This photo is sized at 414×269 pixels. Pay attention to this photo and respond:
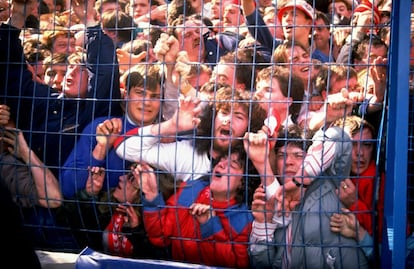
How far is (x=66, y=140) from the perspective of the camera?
2936mm

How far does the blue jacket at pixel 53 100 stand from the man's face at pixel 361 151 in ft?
3.45

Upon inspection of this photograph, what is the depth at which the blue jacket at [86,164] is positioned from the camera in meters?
2.88

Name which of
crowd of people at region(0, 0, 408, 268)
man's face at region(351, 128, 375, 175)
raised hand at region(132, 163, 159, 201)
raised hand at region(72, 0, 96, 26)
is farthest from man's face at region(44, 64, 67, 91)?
man's face at region(351, 128, 375, 175)

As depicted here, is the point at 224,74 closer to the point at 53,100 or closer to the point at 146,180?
the point at 146,180

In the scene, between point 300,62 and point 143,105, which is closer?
point 300,62

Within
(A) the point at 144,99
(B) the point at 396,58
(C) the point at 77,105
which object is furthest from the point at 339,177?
(C) the point at 77,105

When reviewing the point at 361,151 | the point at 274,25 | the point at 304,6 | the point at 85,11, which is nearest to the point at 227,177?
the point at 361,151

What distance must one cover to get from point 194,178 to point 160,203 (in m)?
0.19

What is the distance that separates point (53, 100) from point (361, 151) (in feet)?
4.60

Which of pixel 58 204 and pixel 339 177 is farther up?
pixel 339 177

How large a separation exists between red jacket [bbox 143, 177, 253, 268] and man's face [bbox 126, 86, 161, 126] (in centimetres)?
34

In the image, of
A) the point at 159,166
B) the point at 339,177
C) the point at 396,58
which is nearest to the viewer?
the point at 396,58

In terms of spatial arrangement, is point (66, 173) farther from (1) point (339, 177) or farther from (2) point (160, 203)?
(1) point (339, 177)

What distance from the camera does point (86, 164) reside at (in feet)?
9.53
